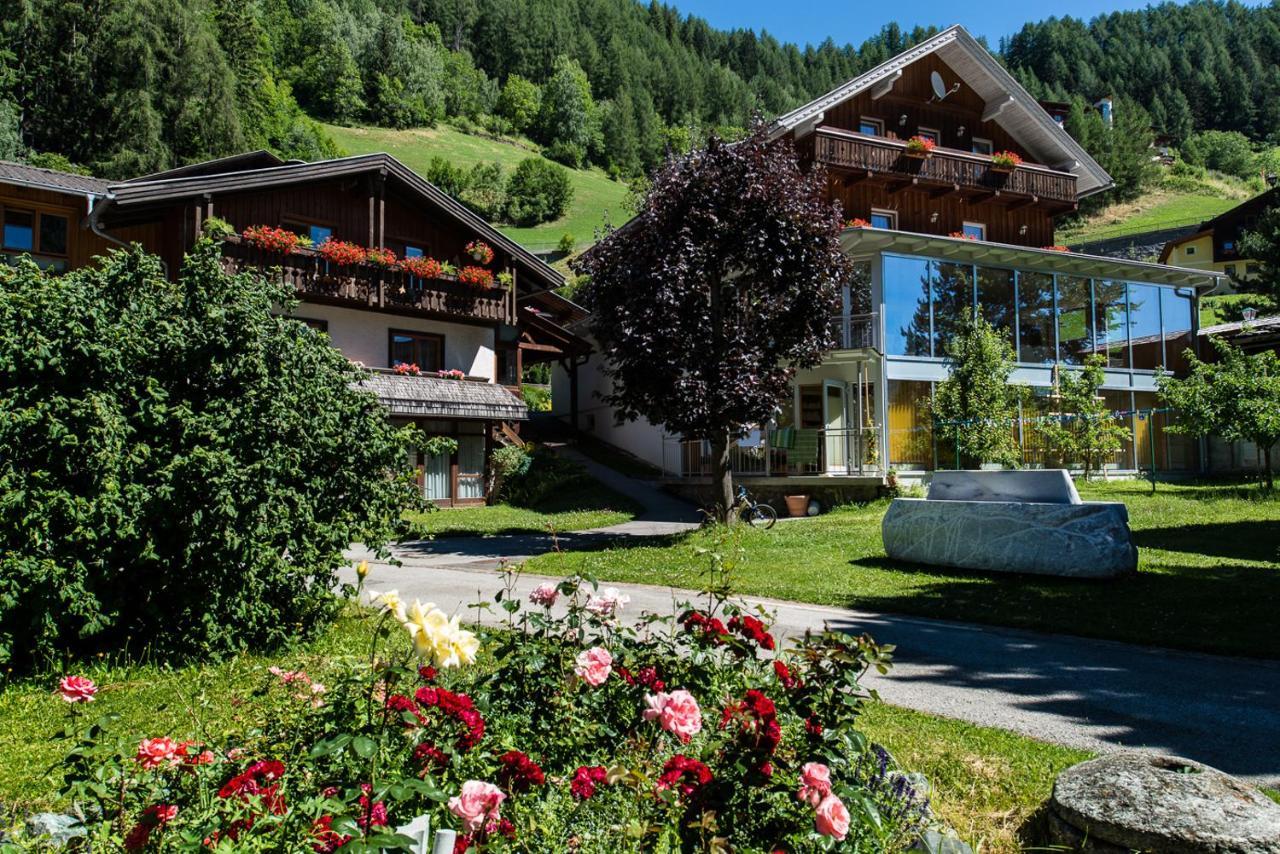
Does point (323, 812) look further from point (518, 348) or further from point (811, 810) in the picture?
point (518, 348)

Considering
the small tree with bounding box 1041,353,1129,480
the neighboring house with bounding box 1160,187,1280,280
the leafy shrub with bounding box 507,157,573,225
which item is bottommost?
the small tree with bounding box 1041,353,1129,480

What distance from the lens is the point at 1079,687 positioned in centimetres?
589

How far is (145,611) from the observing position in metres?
6.27

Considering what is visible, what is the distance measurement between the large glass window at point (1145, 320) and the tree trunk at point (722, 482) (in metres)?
17.1

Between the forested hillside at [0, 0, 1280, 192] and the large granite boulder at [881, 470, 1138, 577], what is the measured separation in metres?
53.4

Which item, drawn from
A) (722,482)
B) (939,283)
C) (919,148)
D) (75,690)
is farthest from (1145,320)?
(75,690)

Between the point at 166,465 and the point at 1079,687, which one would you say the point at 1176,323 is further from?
the point at 166,465

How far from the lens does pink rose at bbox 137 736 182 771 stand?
2445 millimetres

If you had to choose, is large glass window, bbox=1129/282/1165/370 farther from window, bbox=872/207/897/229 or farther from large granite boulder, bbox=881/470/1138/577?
large granite boulder, bbox=881/470/1138/577

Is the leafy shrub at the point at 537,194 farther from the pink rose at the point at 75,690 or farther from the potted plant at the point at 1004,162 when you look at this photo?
the pink rose at the point at 75,690

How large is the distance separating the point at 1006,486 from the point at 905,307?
12237 millimetres

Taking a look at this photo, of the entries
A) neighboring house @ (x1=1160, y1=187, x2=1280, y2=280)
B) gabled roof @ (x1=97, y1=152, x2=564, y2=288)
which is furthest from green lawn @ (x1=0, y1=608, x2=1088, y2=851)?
neighboring house @ (x1=1160, y1=187, x2=1280, y2=280)

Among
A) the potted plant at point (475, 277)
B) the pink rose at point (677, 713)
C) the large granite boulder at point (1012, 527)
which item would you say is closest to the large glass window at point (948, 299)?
the large granite boulder at point (1012, 527)

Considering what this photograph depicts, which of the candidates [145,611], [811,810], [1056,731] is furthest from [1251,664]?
[145,611]
